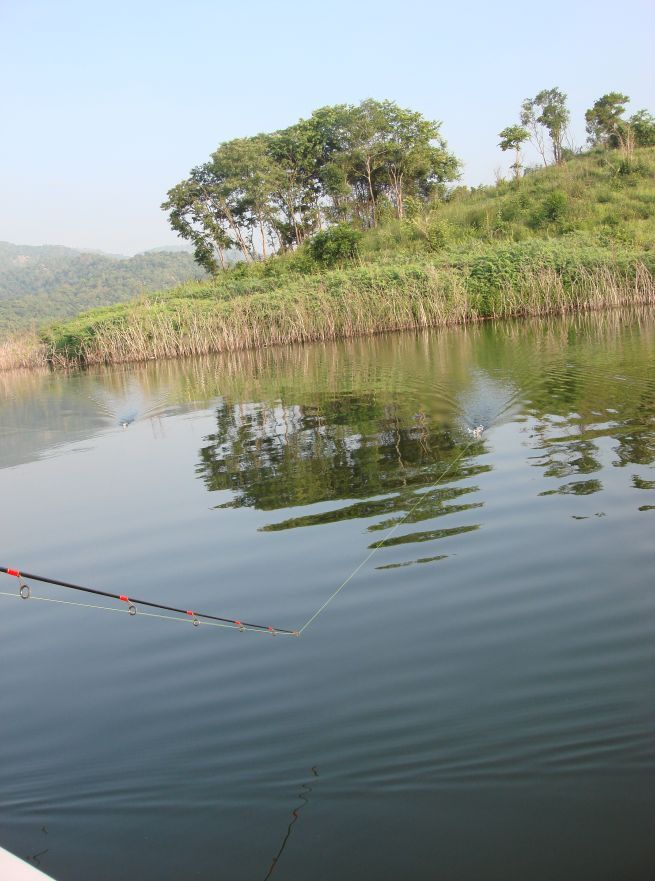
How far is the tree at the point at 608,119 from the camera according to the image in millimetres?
44375

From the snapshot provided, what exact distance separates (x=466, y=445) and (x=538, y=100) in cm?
4609

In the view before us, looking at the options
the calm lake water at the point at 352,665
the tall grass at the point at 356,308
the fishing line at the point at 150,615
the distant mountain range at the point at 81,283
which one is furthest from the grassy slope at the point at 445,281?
the distant mountain range at the point at 81,283

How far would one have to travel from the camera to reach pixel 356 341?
2552 centimetres

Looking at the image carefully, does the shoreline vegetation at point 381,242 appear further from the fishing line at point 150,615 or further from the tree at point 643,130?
the fishing line at point 150,615

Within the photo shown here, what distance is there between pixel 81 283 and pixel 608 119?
90.4m

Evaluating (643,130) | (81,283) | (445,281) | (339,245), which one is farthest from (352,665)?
(81,283)

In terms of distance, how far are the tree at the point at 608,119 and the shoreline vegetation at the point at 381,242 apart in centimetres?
12

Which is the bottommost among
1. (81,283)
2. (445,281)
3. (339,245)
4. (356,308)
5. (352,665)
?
(352,665)

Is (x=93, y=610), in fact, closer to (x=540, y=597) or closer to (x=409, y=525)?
(x=409, y=525)

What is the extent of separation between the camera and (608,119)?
45750 millimetres

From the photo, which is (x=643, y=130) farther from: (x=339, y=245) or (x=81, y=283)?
(x=81, y=283)

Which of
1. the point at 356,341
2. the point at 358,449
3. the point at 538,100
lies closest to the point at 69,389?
the point at 356,341

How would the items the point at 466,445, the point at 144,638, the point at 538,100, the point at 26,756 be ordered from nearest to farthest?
1. the point at 26,756
2. the point at 144,638
3. the point at 466,445
4. the point at 538,100

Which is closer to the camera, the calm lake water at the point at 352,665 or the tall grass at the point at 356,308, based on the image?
the calm lake water at the point at 352,665
